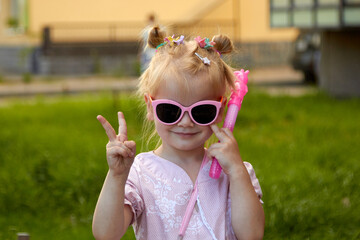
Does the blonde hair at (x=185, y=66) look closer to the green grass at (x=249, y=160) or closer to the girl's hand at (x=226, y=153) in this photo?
the girl's hand at (x=226, y=153)

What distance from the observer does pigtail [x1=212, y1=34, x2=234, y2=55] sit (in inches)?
102

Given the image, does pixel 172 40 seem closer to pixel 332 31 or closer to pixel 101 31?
pixel 332 31

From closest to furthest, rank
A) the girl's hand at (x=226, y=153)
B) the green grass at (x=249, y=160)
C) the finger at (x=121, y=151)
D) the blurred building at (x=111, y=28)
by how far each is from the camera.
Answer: the finger at (x=121, y=151)
the girl's hand at (x=226, y=153)
the green grass at (x=249, y=160)
the blurred building at (x=111, y=28)

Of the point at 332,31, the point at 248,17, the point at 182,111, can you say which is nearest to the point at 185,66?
the point at 182,111

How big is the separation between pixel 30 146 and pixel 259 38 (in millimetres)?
17183

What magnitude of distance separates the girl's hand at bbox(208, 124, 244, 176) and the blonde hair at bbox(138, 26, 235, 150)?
169 mm

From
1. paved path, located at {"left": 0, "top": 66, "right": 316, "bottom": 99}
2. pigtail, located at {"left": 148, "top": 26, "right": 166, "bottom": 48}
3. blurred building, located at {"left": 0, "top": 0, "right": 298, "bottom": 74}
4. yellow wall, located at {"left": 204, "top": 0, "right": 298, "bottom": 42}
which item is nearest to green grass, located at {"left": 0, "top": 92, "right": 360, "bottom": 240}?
pigtail, located at {"left": 148, "top": 26, "right": 166, "bottom": 48}

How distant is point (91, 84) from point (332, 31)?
6.36m

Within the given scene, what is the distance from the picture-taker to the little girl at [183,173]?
233cm

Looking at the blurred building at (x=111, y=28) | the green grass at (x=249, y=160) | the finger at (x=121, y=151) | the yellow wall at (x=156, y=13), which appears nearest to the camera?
the finger at (x=121, y=151)

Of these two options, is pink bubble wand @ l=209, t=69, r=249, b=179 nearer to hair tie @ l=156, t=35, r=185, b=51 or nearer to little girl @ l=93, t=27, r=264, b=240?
little girl @ l=93, t=27, r=264, b=240

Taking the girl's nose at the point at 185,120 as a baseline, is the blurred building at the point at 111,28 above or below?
below

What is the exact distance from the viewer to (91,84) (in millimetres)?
15922

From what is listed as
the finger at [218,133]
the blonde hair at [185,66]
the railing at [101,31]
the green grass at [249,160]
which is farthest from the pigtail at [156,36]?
the railing at [101,31]
